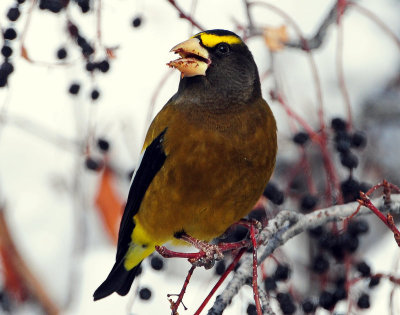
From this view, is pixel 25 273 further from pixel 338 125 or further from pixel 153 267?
pixel 338 125

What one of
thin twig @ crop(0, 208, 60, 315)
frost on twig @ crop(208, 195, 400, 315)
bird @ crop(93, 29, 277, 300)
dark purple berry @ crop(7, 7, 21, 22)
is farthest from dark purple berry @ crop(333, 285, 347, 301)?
thin twig @ crop(0, 208, 60, 315)

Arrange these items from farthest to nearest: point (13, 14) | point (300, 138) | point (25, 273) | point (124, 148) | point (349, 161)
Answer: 1. point (124, 148)
2. point (25, 273)
3. point (300, 138)
4. point (349, 161)
5. point (13, 14)

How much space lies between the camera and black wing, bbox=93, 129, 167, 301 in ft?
6.07

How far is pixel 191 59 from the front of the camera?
5.87 ft

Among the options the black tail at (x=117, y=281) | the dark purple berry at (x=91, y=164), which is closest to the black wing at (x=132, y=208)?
the black tail at (x=117, y=281)

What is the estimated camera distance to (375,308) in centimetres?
Result: 333

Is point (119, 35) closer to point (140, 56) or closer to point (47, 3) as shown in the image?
point (140, 56)

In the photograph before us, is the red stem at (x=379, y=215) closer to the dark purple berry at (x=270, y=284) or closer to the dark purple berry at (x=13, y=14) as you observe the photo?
the dark purple berry at (x=270, y=284)

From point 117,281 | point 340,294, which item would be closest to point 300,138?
point 340,294

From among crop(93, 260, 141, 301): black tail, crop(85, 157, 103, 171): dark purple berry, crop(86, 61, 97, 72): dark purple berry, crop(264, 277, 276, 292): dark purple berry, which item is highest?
crop(86, 61, 97, 72): dark purple berry

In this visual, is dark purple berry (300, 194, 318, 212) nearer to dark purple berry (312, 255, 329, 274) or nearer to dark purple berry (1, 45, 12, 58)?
dark purple berry (312, 255, 329, 274)

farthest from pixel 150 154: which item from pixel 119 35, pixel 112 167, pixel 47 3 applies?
pixel 119 35

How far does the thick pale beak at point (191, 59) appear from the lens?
69.1 inches

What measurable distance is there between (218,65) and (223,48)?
0.05 metres
